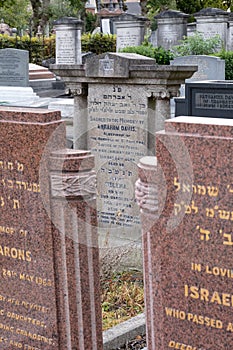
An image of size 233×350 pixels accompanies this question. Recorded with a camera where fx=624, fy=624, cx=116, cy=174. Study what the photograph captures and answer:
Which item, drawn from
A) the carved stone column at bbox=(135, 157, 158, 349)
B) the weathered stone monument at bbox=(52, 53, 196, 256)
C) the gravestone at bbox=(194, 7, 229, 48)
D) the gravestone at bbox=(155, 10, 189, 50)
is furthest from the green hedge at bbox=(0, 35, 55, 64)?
the carved stone column at bbox=(135, 157, 158, 349)

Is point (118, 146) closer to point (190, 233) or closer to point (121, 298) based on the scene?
point (121, 298)

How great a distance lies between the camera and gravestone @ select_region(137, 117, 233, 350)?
309cm

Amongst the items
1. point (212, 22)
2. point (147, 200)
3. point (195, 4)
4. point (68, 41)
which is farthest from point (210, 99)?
point (195, 4)

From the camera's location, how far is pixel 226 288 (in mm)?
3193

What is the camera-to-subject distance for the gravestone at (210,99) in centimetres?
765

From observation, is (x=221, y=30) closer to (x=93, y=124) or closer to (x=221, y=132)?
(x=93, y=124)

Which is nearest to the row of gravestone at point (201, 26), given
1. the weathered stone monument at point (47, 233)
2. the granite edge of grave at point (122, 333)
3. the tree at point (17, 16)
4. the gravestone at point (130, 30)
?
the gravestone at point (130, 30)

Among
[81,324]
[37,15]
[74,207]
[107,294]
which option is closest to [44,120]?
[74,207]

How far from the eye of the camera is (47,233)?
375 centimetres

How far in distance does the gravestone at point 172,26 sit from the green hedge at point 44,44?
461 centimetres

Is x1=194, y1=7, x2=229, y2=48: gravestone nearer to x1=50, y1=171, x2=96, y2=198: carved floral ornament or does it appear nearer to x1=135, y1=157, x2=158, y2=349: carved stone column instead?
x1=50, y1=171, x2=96, y2=198: carved floral ornament

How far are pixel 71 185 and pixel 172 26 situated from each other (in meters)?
19.0

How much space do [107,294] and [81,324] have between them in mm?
1287

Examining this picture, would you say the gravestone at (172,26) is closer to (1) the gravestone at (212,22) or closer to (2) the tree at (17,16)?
(1) the gravestone at (212,22)
